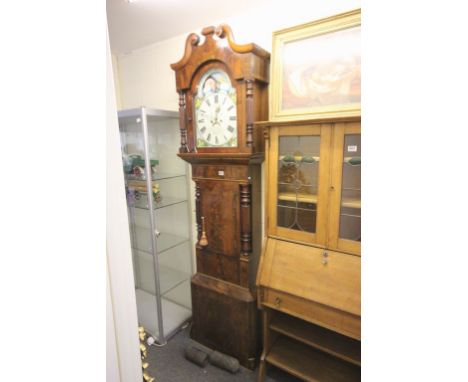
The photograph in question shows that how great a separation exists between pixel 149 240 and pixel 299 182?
142 centimetres

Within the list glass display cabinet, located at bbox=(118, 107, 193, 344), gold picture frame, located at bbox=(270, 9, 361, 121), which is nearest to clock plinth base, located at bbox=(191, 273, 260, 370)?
glass display cabinet, located at bbox=(118, 107, 193, 344)

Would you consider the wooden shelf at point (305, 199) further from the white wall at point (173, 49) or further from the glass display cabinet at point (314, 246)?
the white wall at point (173, 49)

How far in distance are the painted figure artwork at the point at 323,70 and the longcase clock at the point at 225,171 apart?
22cm

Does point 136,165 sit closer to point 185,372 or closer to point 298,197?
point 298,197

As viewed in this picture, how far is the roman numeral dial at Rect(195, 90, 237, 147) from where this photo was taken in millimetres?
1763

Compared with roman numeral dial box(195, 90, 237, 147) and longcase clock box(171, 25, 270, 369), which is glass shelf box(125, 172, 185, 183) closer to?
longcase clock box(171, 25, 270, 369)

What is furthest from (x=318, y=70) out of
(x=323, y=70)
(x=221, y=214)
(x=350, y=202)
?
(x=221, y=214)

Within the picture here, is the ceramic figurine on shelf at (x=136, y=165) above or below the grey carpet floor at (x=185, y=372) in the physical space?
above

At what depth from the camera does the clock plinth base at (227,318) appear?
1.90m

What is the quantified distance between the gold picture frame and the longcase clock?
0.54ft

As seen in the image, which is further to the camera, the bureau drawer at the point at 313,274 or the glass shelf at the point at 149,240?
the glass shelf at the point at 149,240

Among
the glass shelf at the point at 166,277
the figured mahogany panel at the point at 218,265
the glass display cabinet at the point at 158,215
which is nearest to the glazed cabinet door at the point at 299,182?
the figured mahogany panel at the point at 218,265

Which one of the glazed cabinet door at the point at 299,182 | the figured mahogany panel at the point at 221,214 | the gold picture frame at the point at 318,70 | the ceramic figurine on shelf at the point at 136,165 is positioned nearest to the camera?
the gold picture frame at the point at 318,70
